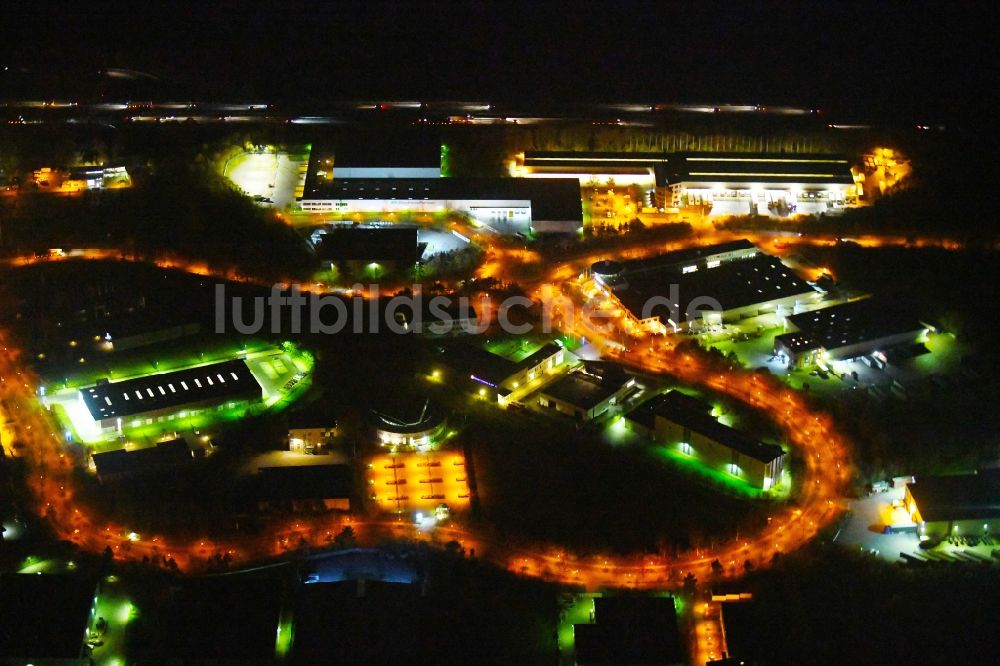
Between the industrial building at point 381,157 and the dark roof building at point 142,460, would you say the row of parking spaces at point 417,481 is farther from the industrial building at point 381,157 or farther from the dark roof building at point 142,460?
the industrial building at point 381,157

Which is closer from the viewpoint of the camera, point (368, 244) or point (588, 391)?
point (588, 391)

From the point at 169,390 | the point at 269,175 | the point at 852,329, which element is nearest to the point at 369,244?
the point at 269,175

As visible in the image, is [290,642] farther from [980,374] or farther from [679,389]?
[980,374]

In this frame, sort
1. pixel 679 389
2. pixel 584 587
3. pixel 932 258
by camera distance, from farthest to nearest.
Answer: pixel 932 258
pixel 679 389
pixel 584 587

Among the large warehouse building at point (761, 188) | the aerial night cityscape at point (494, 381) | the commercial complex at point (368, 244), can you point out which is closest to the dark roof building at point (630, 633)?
the aerial night cityscape at point (494, 381)

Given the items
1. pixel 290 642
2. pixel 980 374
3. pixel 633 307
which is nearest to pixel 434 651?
pixel 290 642

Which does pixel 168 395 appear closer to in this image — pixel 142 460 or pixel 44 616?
pixel 142 460
